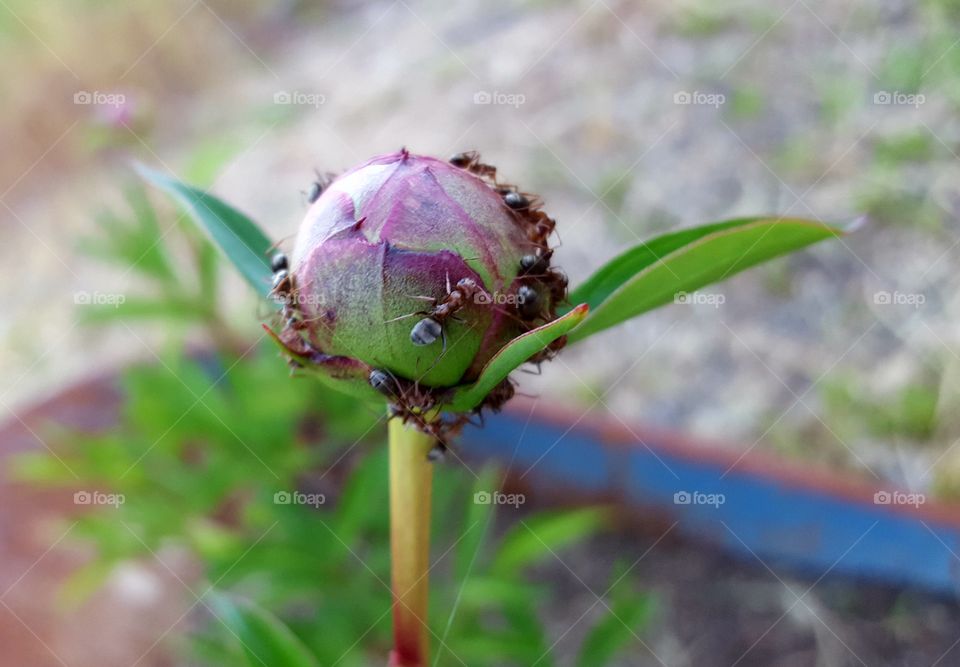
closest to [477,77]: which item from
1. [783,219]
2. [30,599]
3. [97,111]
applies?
[97,111]

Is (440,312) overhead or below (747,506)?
overhead

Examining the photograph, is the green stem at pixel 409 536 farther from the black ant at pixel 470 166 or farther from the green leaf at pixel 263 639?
the black ant at pixel 470 166

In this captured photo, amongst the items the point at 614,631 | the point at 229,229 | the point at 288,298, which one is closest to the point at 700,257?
the point at 288,298

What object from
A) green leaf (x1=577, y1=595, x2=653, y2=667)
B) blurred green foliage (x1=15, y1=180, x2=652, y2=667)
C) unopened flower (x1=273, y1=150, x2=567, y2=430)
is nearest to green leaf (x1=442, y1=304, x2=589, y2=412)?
unopened flower (x1=273, y1=150, x2=567, y2=430)

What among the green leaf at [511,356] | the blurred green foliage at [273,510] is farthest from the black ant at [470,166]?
the blurred green foliage at [273,510]

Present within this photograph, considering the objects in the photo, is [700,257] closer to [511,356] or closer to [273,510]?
[511,356]
